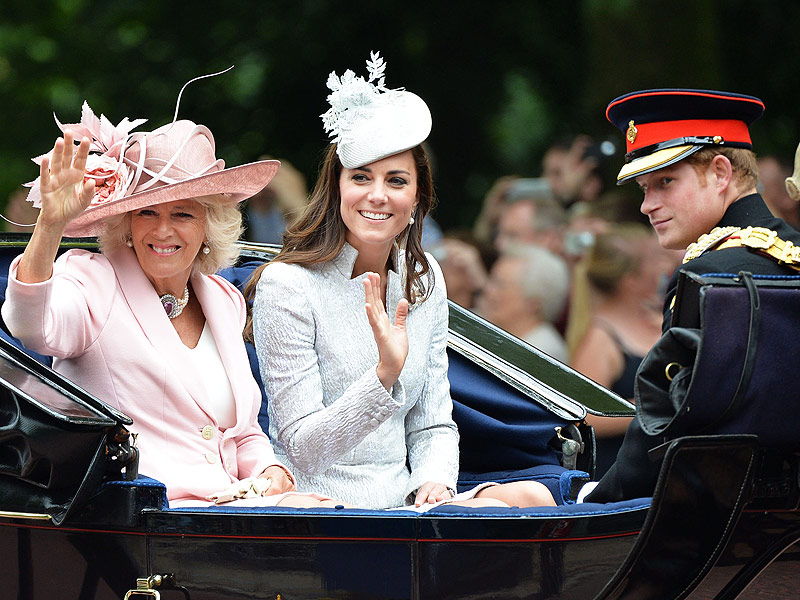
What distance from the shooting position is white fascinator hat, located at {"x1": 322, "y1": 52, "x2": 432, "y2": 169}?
2.75 metres

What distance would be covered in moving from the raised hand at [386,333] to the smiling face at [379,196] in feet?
0.82

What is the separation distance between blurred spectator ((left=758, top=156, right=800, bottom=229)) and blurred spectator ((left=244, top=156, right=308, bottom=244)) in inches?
77.2

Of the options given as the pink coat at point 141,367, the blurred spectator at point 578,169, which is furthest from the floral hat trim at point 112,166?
the blurred spectator at point 578,169

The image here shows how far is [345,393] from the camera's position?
104 inches

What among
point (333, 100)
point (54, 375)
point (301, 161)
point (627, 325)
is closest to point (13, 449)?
point (54, 375)

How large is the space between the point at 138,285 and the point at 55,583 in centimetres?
67

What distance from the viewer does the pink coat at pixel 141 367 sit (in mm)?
2506

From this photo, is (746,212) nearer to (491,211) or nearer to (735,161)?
(735,161)

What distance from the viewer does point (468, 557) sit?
2.26 metres

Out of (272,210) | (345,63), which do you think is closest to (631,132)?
(272,210)

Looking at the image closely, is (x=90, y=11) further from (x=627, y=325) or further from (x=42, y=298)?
(x=42, y=298)

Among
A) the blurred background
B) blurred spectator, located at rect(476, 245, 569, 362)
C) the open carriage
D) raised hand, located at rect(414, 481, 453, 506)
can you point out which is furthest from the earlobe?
the blurred background

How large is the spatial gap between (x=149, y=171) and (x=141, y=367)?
0.44 m

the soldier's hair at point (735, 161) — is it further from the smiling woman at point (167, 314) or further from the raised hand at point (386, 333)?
the smiling woman at point (167, 314)
